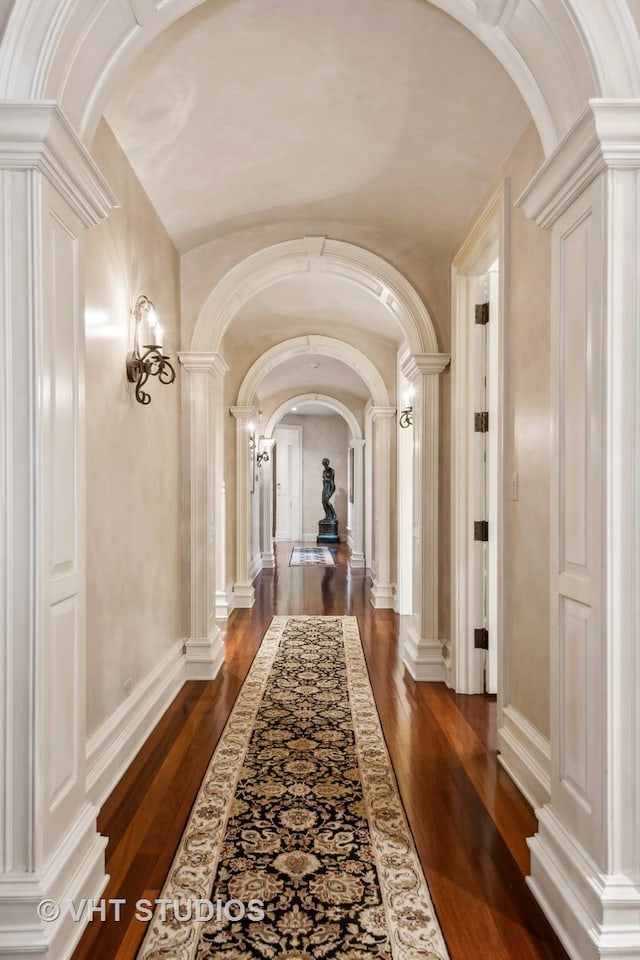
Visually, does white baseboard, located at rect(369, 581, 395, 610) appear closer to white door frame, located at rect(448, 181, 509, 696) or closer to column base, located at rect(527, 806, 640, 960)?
white door frame, located at rect(448, 181, 509, 696)

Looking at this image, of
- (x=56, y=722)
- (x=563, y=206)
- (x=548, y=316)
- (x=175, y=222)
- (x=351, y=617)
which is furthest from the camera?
(x=351, y=617)

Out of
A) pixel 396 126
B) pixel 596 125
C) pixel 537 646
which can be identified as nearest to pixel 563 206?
pixel 596 125

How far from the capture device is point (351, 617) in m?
6.25

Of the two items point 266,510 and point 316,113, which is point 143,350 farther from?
point 266,510

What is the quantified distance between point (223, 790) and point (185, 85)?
9.40 feet

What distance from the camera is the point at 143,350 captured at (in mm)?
3365

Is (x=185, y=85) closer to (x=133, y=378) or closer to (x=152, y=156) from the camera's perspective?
(x=152, y=156)

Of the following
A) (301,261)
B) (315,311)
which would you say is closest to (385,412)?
(315,311)

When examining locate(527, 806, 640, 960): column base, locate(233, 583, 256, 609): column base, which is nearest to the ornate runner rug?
locate(527, 806, 640, 960): column base

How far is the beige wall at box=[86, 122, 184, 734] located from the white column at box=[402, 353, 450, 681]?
1651 millimetres

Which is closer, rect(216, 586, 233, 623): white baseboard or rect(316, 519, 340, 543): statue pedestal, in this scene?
rect(216, 586, 233, 623): white baseboard

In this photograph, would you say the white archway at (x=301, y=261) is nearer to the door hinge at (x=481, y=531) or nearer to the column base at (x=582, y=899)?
the door hinge at (x=481, y=531)

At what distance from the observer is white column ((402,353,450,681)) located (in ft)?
13.9

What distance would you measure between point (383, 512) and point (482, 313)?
3.24 meters
